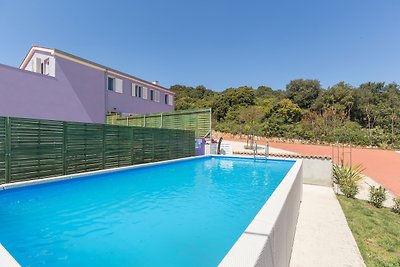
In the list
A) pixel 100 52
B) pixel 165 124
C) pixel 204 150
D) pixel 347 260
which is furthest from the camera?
pixel 100 52

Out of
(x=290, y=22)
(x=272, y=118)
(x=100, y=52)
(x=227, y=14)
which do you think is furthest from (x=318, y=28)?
(x=100, y=52)

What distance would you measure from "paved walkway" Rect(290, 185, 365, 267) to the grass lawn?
220mm

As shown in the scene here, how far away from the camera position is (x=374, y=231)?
6.08 meters

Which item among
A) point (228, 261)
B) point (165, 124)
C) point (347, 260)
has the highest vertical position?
point (165, 124)

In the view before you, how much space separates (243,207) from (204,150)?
11.4m

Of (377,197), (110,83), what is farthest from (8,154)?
Answer: (110,83)

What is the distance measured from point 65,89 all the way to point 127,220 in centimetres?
1522

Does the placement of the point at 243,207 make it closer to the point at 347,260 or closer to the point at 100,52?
the point at 347,260

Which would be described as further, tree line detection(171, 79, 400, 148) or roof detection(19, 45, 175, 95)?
tree line detection(171, 79, 400, 148)

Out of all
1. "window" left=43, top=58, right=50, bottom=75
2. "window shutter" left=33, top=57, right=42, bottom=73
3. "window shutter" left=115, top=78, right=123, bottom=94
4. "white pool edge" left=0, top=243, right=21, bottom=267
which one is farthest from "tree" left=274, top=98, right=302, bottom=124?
"white pool edge" left=0, top=243, right=21, bottom=267

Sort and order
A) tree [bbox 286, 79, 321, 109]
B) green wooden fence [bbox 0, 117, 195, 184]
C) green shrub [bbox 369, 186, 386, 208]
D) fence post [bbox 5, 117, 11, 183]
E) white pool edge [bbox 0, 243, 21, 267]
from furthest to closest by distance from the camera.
→ tree [bbox 286, 79, 321, 109], green shrub [bbox 369, 186, 386, 208], green wooden fence [bbox 0, 117, 195, 184], fence post [bbox 5, 117, 11, 183], white pool edge [bbox 0, 243, 21, 267]

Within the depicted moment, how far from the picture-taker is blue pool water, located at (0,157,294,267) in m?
3.86

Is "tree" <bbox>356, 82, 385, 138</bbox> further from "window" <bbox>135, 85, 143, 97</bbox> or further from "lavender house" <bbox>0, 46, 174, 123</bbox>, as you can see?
"lavender house" <bbox>0, 46, 174, 123</bbox>

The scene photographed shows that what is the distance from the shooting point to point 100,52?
24422mm
